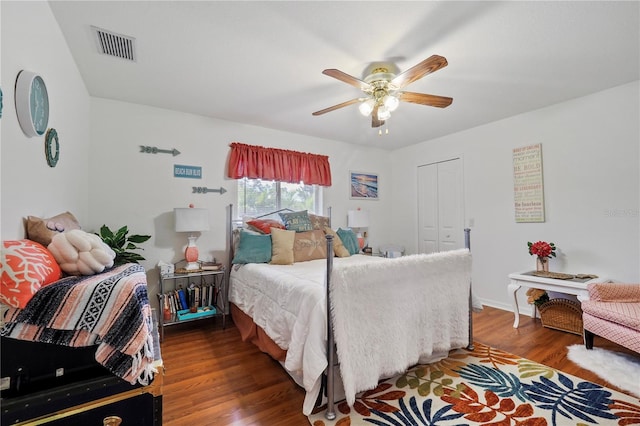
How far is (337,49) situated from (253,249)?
2065mm

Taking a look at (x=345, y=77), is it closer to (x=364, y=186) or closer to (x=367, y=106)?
(x=367, y=106)

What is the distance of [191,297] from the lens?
3113 millimetres

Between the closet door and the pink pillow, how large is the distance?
435 centimetres

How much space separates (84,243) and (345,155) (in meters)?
3.75

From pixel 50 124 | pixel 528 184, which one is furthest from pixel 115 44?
pixel 528 184

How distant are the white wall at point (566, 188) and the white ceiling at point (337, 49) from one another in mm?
317

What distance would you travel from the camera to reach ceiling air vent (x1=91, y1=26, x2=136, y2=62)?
1.94m

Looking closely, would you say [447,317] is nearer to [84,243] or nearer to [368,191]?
[84,243]

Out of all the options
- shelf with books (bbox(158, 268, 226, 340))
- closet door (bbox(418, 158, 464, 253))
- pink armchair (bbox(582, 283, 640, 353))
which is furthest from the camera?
closet door (bbox(418, 158, 464, 253))

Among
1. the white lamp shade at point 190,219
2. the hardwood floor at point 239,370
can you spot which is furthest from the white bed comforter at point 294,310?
the white lamp shade at point 190,219

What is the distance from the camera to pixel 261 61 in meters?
2.26

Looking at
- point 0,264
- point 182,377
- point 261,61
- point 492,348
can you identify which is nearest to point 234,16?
point 261,61

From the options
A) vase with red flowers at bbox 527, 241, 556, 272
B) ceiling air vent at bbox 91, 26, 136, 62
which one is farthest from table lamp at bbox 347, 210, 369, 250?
ceiling air vent at bbox 91, 26, 136, 62

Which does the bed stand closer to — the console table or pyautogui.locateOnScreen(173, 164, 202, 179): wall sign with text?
the console table
